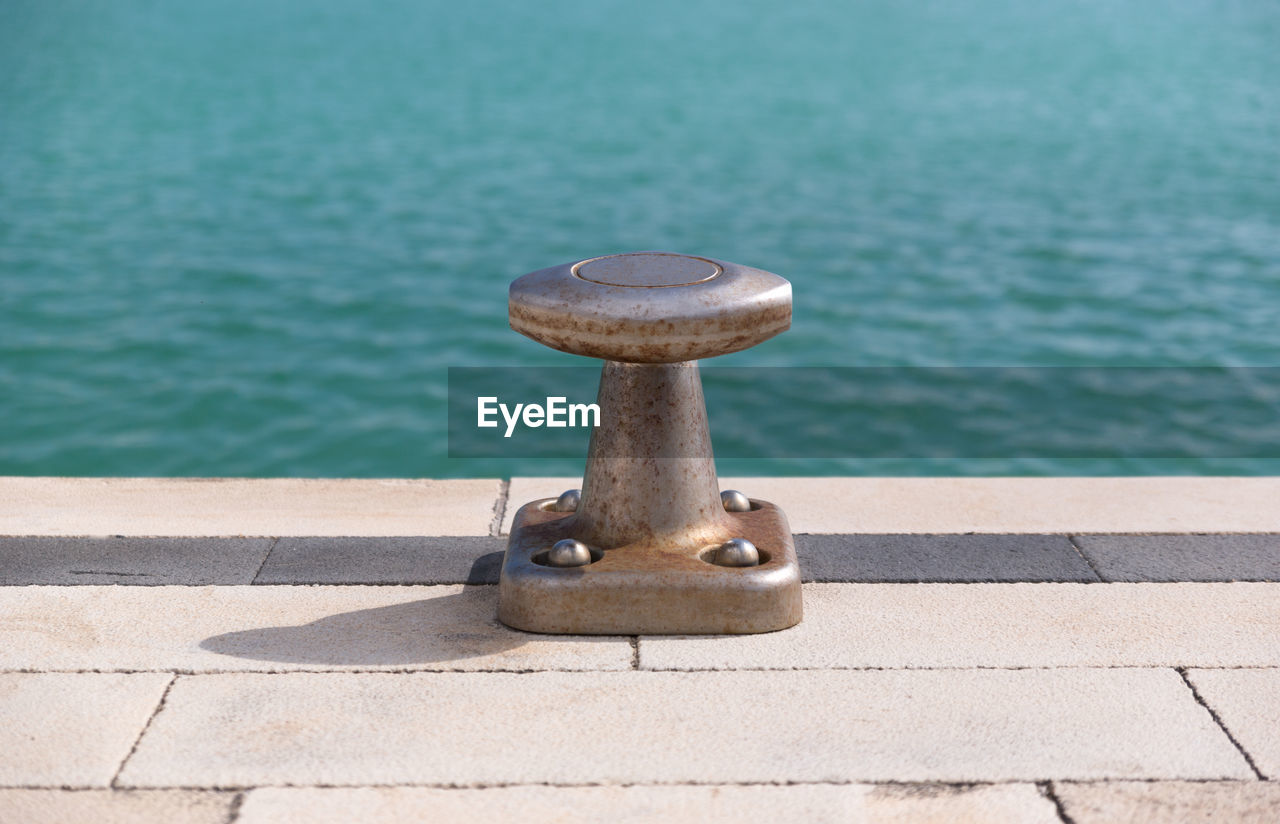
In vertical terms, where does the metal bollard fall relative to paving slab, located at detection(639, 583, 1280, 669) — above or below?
above

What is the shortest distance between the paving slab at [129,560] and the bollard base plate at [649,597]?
0.76 m

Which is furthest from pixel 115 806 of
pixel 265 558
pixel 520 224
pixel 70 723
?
pixel 520 224

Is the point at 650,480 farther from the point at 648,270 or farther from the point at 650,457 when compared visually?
the point at 648,270

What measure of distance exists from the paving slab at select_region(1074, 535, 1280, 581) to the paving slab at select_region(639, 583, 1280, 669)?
0.19 ft

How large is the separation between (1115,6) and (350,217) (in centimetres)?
3799

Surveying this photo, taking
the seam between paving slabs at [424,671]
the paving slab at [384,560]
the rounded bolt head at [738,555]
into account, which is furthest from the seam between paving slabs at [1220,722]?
the paving slab at [384,560]

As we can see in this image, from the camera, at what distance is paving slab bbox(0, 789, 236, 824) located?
2.17 meters

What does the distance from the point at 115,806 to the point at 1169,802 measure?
67.1 inches

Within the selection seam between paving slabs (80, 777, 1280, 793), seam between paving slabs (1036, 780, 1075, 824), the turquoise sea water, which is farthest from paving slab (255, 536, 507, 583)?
the turquoise sea water

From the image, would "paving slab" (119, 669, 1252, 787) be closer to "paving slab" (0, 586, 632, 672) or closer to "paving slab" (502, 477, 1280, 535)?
"paving slab" (0, 586, 632, 672)

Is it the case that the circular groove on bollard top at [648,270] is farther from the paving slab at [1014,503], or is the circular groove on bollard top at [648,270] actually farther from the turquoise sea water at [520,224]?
the turquoise sea water at [520,224]

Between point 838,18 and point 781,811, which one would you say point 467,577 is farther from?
point 838,18

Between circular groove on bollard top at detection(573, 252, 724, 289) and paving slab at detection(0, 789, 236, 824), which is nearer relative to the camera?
paving slab at detection(0, 789, 236, 824)

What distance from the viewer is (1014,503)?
3775 mm
